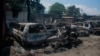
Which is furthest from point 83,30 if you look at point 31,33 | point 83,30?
point 31,33

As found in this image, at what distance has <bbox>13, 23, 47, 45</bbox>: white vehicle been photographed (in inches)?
441

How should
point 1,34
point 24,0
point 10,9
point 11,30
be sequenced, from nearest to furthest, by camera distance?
1. point 1,34
2. point 11,30
3. point 10,9
4. point 24,0

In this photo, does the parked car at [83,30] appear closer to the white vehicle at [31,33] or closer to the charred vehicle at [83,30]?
the charred vehicle at [83,30]

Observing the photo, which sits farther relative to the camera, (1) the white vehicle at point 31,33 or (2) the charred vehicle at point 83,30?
(2) the charred vehicle at point 83,30

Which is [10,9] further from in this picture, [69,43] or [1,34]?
[1,34]

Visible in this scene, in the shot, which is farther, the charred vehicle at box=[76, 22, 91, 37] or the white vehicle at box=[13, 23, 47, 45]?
the charred vehicle at box=[76, 22, 91, 37]

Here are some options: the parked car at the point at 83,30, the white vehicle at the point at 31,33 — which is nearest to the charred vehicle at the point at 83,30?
the parked car at the point at 83,30

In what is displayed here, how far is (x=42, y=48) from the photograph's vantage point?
11.9 m

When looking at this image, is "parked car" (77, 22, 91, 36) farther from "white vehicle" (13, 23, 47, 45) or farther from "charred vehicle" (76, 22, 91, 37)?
"white vehicle" (13, 23, 47, 45)

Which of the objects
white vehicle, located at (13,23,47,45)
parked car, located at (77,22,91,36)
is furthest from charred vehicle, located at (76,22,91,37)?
white vehicle, located at (13,23,47,45)

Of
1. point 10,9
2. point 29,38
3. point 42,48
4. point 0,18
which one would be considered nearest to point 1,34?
point 0,18

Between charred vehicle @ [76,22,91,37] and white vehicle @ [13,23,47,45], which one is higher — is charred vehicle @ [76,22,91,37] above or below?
below

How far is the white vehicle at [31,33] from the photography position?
36.8ft

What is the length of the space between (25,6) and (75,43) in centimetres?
1996
